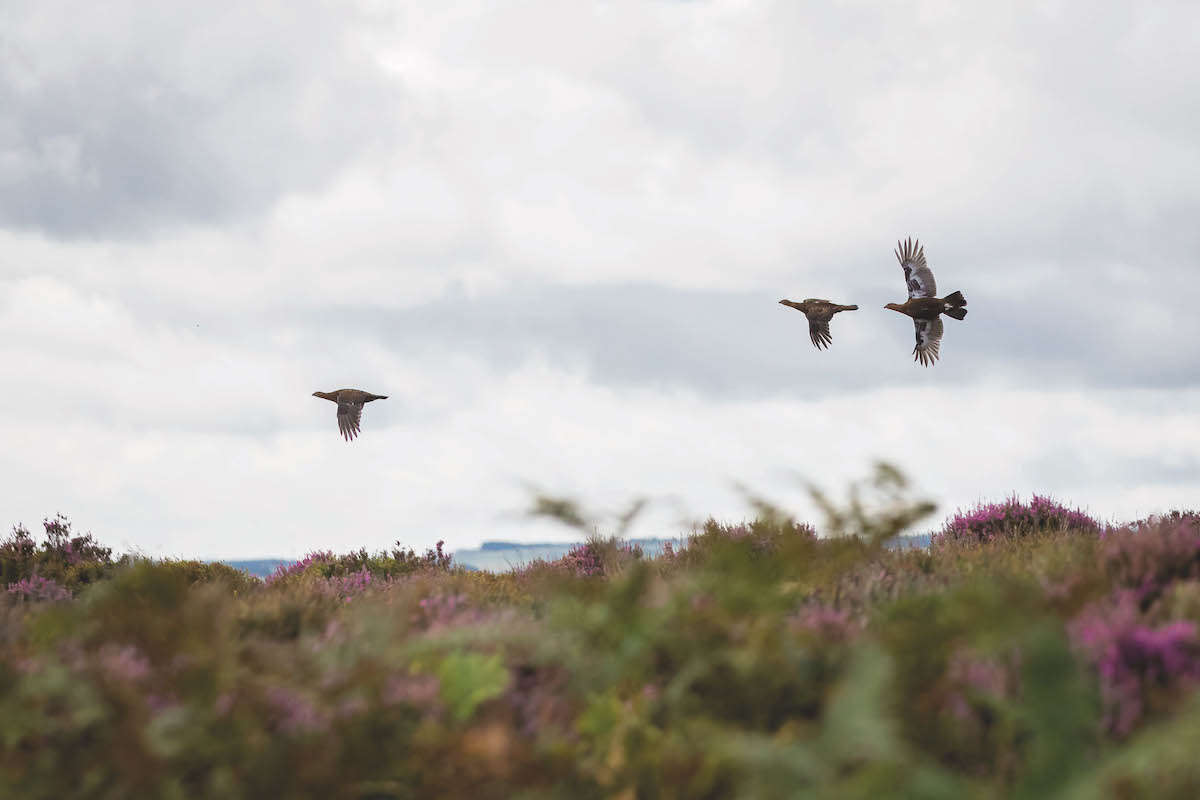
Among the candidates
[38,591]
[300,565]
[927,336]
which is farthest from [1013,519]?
Answer: [38,591]

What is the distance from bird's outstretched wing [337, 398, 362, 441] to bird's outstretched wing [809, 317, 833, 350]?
8489mm

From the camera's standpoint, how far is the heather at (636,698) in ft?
8.60

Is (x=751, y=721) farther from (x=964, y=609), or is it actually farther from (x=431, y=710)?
(x=431, y=710)

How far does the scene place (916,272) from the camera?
16.8 m

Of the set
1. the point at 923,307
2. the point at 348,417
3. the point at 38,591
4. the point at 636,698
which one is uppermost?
the point at 923,307

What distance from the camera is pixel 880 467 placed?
5.34m

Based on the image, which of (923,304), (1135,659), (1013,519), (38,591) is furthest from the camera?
(923,304)

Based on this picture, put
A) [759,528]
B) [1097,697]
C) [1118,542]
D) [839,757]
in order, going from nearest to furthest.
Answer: [839,757], [1097,697], [1118,542], [759,528]

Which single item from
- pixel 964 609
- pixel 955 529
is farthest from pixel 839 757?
pixel 955 529

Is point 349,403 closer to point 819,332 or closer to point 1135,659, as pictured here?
point 819,332

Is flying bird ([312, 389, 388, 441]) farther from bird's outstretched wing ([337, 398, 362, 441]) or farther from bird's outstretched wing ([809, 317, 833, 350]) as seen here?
bird's outstretched wing ([809, 317, 833, 350])

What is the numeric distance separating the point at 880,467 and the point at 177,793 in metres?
3.84

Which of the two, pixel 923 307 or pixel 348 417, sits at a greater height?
pixel 923 307

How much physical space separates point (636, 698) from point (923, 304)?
14330mm
